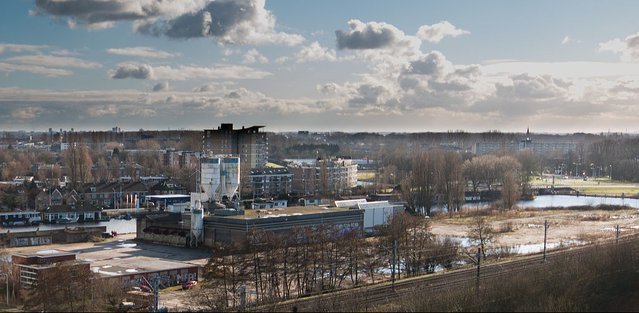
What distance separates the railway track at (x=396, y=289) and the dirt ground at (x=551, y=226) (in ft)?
23.9

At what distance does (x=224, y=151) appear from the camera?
65375mm

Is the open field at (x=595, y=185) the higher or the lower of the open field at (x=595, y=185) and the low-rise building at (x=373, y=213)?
the lower

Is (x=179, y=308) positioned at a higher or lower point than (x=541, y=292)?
lower

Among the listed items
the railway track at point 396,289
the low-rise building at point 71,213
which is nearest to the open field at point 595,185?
the low-rise building at point 71,213

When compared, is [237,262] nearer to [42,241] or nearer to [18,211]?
[42,241]

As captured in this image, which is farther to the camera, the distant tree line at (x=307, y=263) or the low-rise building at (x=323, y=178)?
the low-rise building at (x=323, y=178)

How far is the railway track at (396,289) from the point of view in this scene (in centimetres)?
1484

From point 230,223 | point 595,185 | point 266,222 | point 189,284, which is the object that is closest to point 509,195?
point 266,222

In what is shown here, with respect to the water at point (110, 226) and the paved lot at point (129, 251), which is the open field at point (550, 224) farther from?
the water at point (110, 226)

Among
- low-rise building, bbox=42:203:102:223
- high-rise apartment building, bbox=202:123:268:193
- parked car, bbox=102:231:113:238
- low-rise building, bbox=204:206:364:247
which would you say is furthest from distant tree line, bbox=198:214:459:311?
high-rise apartment building, bbox=202:123:268:193

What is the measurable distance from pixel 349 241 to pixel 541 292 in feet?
28.5

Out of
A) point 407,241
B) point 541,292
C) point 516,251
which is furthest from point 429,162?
point 541,292

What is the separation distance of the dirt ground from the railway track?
7.28 metres

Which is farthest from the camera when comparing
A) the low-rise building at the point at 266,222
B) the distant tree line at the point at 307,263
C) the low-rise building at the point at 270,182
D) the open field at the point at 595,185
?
the open field at the point at 595,185
